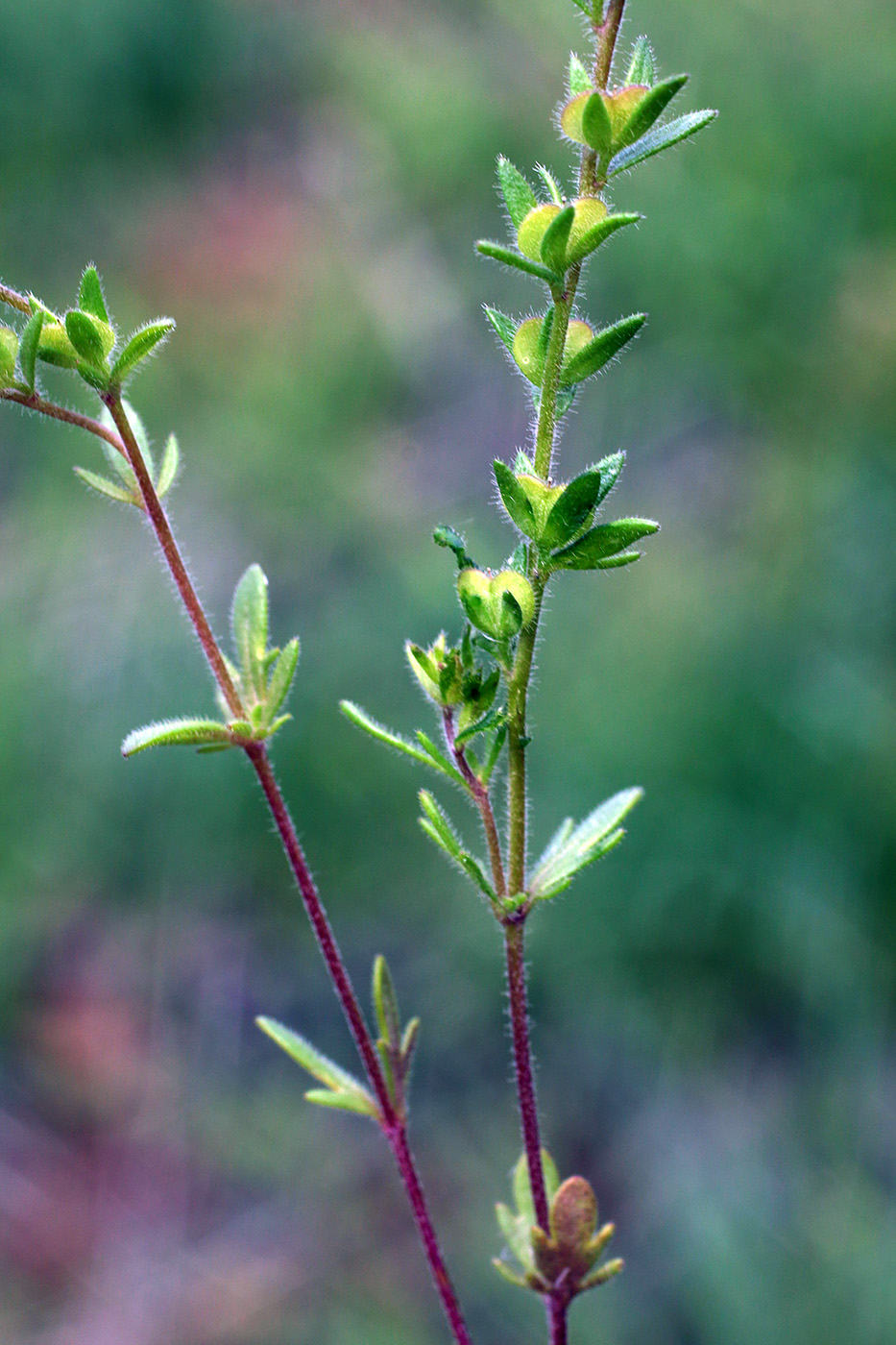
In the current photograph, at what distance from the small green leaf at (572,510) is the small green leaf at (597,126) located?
0.53 feet

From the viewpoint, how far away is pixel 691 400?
4836 millimetres

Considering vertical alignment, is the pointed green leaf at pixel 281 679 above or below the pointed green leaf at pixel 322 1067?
above

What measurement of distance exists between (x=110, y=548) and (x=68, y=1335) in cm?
292

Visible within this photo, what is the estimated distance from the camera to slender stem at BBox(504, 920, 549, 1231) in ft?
2.13

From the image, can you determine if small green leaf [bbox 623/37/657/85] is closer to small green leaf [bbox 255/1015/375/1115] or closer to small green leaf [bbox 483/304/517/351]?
small green leaf [bbox 483/304/517/351]

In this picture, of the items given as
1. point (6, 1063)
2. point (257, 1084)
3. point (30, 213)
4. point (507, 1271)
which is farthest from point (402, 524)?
point (507, 1271)

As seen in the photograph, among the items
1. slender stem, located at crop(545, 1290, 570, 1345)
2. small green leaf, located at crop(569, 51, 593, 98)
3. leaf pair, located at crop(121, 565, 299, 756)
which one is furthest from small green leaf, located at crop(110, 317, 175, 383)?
slender stem, located at crop(545, 1290, 570, 1345)

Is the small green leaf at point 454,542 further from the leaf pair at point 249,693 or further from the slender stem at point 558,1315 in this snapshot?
the slender stem at point 558,1315

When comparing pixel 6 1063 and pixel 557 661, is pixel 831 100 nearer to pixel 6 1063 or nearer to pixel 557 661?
pixel 557 661

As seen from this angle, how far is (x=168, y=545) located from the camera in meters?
0.67

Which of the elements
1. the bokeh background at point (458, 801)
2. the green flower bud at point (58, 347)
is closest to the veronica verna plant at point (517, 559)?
the green flower bud at point (58, 347)

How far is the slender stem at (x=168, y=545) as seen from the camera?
0.63 m

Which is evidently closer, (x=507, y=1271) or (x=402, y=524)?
(x=507, y=1271)

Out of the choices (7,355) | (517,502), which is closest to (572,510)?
(517,502)
